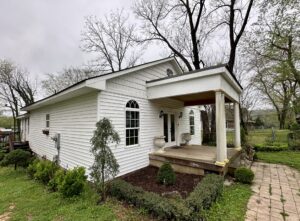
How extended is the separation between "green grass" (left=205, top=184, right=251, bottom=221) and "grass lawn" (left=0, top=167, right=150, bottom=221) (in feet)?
4.96

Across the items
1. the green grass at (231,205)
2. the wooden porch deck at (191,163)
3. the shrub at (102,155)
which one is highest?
the shrub at (102,155)

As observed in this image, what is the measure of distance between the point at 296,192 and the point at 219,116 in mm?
2936


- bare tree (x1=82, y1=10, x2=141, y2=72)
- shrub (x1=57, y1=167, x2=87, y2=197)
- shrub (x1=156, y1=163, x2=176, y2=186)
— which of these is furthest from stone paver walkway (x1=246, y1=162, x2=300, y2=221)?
bare tree (x1=82, y1=10, x2=141, y2=72)

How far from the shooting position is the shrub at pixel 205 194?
Answer: 11.4 feet

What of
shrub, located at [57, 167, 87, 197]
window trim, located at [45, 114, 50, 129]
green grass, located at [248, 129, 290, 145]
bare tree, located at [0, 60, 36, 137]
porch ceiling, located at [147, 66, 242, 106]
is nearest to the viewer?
shrub, located at [57, 167, 87, 197]

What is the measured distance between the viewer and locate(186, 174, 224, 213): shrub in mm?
3489

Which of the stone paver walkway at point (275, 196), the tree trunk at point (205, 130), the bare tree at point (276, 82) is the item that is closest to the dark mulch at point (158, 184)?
the stone paver walkway at point (275, 196)

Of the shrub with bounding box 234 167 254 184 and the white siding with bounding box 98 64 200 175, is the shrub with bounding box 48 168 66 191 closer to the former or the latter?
the white siding with bounding box 98 64 200 175

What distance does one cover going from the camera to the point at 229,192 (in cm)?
480

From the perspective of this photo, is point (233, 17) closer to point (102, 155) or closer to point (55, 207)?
point (102, 155)

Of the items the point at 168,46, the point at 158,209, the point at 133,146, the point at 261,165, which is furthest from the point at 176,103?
the point at 168,46

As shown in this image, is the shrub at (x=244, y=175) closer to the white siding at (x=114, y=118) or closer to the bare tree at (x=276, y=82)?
the white siding at (x=114, y=118)

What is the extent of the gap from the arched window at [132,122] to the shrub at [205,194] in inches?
120

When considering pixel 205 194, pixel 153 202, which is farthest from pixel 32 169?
pixel 205 194
